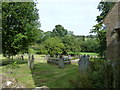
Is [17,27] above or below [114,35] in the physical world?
above

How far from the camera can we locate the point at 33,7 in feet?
58.7

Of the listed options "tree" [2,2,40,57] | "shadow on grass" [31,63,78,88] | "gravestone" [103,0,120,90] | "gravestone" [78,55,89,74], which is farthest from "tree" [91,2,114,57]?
"gravestone" [78,55,89,74]

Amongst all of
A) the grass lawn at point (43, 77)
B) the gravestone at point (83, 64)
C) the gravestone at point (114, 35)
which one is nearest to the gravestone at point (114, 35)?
the gravestone at point (114, 35)

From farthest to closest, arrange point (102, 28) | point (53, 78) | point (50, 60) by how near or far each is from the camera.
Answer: point (102, 28), point (50, 60), point (53, 78)

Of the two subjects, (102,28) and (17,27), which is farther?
(102,28)

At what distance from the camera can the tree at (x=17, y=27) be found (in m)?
14.9

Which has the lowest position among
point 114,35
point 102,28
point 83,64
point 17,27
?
point 83,64

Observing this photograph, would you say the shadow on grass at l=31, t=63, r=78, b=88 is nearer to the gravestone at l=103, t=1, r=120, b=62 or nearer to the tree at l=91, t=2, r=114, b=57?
the gravestone at l=103, t=1, r=120, b=62

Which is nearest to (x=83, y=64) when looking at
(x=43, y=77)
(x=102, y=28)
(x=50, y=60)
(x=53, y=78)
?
(x=53, y=78)

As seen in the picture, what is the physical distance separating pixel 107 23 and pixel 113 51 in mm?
2463

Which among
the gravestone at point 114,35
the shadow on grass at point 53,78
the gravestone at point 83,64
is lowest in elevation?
the shadow on grass at point 53,78

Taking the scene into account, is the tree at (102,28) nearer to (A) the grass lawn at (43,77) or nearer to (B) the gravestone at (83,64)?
(A) the grass lawn at (43,77)

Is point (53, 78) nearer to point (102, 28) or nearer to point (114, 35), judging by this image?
point (114, 35)

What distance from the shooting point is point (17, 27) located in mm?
16078
